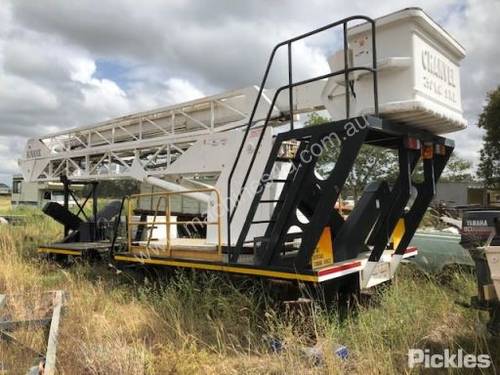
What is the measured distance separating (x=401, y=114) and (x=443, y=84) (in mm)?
855

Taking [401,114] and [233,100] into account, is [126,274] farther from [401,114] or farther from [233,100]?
[401,114]

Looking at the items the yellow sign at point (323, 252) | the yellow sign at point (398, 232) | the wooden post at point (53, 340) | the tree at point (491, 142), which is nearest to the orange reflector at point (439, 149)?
the yellow sign at point (398, 232)

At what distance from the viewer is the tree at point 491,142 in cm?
2959

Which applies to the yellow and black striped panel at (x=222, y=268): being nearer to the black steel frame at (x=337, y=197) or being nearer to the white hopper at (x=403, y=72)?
the black steel frame at (x=337, y=197)

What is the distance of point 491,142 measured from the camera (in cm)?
3062

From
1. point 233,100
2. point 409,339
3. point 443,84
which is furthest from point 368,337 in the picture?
point 233,100

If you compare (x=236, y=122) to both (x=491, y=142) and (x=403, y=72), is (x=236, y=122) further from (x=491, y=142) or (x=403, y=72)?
(x=491, y=142)

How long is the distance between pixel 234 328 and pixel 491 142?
30264mm

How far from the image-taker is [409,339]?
4836 millimetres

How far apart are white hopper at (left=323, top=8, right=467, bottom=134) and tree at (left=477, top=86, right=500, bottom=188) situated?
27607mm

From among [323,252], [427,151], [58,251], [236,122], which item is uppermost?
Result: [236,122]

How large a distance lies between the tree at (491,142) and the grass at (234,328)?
26.2 metres

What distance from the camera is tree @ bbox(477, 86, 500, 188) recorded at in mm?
29594

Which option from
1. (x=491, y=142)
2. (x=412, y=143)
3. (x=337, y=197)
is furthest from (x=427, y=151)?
(x=491, y=142)
